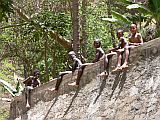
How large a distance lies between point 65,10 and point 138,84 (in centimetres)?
1266

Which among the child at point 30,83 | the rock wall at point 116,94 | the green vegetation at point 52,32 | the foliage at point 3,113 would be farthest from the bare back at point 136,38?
the foliage at point 3,113

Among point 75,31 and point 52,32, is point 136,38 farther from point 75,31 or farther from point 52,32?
point 52,32

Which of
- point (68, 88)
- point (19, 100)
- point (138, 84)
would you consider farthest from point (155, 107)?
point (19, 100)

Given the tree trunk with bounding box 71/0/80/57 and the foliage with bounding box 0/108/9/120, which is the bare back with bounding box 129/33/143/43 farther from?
the foliage with bounding box 0/108/9/120

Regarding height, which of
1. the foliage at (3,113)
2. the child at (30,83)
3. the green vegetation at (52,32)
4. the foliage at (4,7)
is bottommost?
the foliage at (3,113)

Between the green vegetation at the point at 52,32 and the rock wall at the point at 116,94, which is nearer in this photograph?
the rock wall at the point at 116,94

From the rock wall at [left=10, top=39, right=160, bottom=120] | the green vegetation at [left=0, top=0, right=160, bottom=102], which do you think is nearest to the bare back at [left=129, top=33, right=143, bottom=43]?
the rock wall at [left=10, top=39, right=160, bottom=120]

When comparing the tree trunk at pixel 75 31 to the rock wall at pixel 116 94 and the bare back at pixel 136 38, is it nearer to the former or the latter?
the rock wall at pixel 116 94

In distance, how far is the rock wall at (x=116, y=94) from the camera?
7414mm

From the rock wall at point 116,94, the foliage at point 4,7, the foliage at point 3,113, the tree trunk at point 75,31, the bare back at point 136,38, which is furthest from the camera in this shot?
the foliage at point 3,113

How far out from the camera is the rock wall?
7414 mm

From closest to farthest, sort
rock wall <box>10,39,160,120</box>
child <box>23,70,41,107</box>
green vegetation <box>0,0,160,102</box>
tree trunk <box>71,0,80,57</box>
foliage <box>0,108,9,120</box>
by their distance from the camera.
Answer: rock wall <box>10,39,160,120</box> → child <box>23,70,41,107</box> → tree trunk <box>71,0,80,57</box> → green vegetation <box>0,0,160,102</box> → foliage <box>0,108,9,120</box>

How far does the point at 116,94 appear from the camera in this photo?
8.33m

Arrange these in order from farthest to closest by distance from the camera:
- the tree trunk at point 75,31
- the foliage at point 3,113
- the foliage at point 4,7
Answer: the foliage at point 3,113 < the tree trunk at point 75,31 < the foliage at point 4,7
